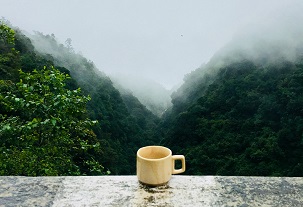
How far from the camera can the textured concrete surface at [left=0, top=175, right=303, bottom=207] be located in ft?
4.85

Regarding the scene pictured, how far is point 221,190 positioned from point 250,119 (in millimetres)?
27383

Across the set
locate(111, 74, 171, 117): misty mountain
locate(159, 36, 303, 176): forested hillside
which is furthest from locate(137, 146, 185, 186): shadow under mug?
locate(111, 74, 171, 117): misty mountain

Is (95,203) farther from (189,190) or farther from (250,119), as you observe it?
(250,119)

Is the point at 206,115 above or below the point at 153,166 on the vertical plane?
below

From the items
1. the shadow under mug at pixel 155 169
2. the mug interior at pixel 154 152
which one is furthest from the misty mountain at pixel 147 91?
the shadow under mug at pixel 155 169

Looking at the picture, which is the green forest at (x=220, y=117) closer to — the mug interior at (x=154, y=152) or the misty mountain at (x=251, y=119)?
the misty mountain at (x=251, y=119)

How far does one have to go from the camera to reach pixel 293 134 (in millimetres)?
23031

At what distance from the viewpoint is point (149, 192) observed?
1.55m

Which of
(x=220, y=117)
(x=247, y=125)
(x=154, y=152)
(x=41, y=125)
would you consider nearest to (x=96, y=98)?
(x=220, y=117)

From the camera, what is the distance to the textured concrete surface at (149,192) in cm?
148

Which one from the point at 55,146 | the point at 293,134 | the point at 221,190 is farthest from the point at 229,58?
the point at 221,190

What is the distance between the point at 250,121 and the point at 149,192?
27.1m

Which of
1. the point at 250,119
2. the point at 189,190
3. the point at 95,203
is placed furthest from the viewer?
the point at 250,119

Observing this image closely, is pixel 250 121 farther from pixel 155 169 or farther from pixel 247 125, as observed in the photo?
pixel 155 169
